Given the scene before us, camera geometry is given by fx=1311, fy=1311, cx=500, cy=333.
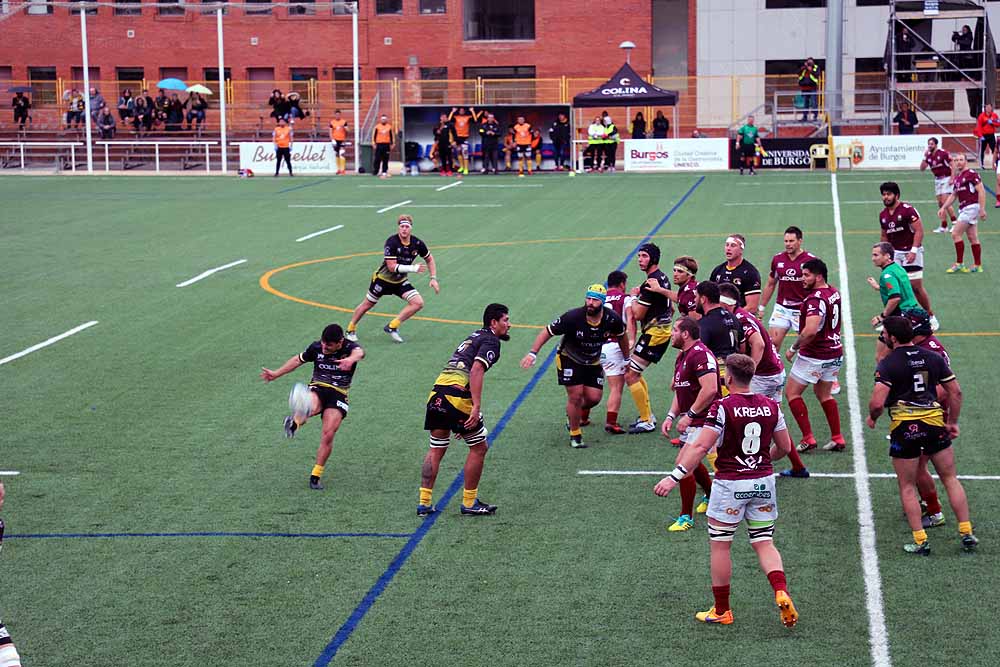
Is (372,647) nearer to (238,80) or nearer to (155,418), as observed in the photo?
(155,418)

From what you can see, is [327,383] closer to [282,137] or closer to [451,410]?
[451,410]

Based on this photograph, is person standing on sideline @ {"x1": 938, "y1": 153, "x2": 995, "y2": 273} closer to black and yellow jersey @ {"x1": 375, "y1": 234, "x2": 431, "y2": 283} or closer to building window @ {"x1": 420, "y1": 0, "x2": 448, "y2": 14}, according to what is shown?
black and yellow jersey @ {"x1": 375, "y1": 234, "x2": 431, "y2": 283}

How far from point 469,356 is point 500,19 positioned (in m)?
55.7

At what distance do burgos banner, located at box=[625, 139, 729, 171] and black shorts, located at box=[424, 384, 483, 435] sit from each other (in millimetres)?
37484

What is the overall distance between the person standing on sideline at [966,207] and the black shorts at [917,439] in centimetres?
1336

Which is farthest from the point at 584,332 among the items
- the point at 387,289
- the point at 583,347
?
the point at 387,289

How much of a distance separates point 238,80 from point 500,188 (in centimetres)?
2741

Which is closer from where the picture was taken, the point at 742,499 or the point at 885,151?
the point at 742,499

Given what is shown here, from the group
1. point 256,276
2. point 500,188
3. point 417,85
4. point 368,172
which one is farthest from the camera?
point 417,85

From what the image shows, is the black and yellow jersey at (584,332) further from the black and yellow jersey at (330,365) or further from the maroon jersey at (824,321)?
the black and yellow jersey at (330,365)

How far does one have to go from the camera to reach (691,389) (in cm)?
1132

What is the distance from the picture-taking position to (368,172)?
5100 cm

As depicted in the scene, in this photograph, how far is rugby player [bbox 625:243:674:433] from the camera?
14398mm

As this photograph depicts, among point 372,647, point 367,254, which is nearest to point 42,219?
point 367,254
